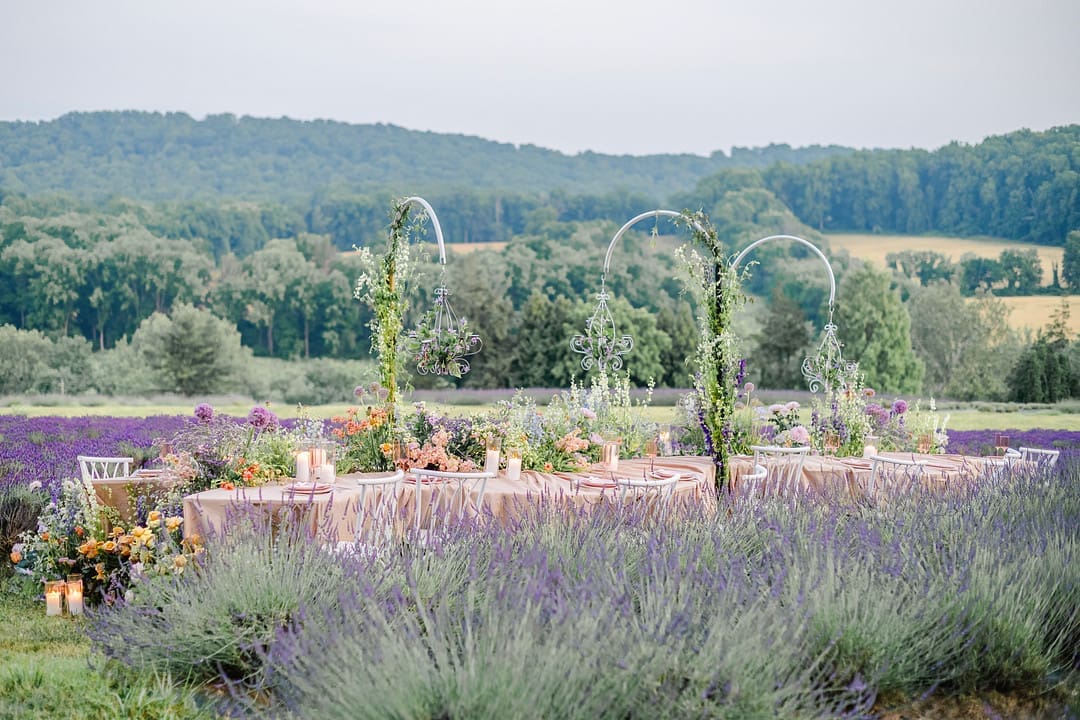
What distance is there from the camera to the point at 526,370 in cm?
2534

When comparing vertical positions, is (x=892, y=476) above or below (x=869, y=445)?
above

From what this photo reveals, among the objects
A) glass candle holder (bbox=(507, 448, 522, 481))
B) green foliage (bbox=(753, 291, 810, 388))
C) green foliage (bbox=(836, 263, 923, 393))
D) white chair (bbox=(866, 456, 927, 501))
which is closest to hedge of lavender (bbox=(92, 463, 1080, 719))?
white chair (bbox=(866, 456, 927, 501))

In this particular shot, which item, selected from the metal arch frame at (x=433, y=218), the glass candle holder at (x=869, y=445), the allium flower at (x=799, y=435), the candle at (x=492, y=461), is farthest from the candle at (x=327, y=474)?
the glass candle holder at (x=869, y=445)

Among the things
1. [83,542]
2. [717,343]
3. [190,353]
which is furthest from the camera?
[190,353]

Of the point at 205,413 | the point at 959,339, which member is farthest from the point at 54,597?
the point at 959,339

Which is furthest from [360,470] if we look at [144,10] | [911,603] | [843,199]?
[843,199]

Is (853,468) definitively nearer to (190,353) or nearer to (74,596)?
(74,596)

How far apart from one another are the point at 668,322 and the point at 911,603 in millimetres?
23478

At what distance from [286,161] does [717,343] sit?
110 feet

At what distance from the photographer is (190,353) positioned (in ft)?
85.6

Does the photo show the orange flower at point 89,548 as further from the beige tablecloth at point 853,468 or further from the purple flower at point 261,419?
the beige tablecloth at point 853,468

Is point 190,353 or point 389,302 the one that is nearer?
point 389,302

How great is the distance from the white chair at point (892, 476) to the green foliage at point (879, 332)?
776 inches

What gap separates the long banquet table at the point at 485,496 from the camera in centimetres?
451
